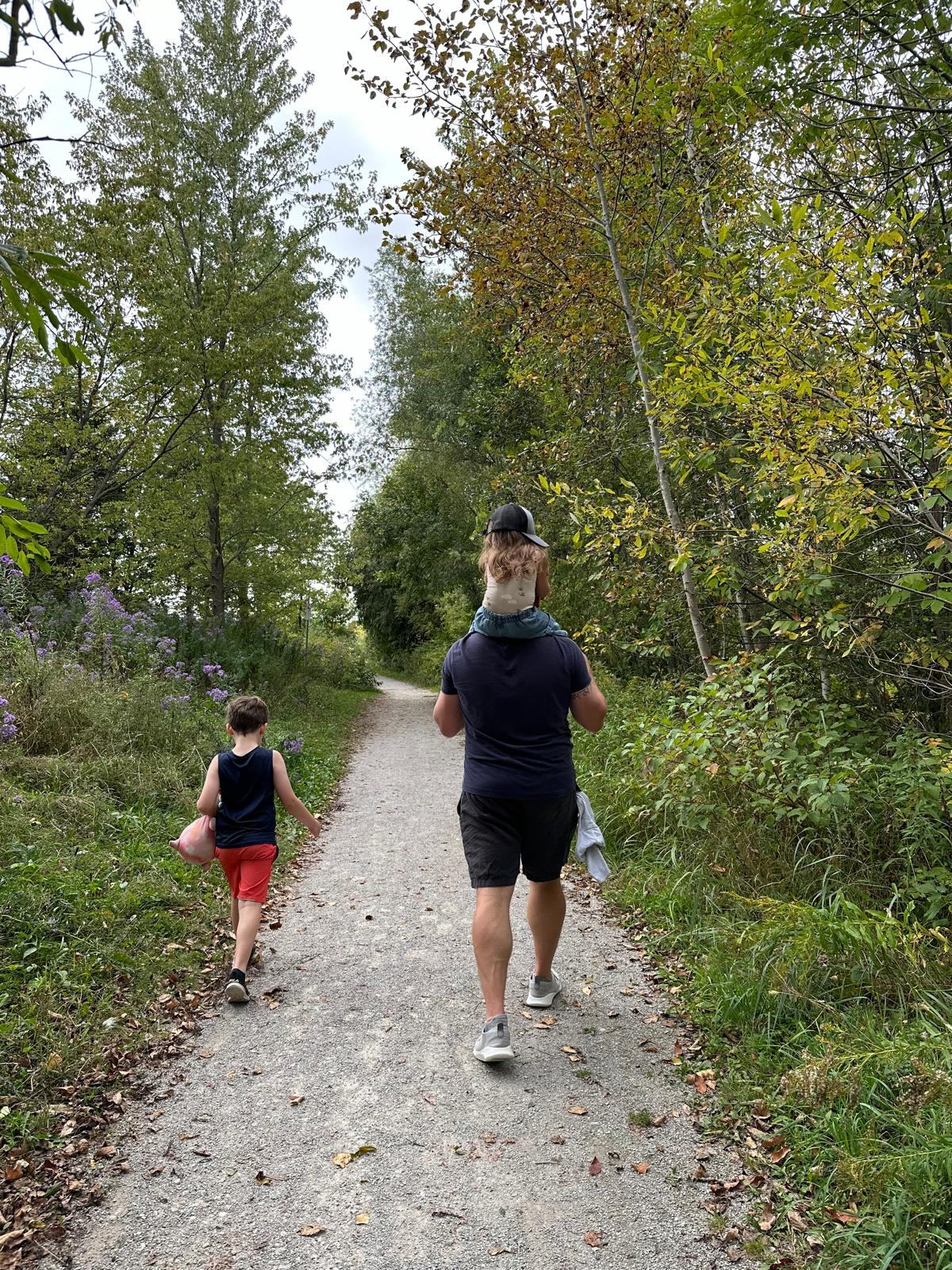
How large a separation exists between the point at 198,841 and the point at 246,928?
1.79ft

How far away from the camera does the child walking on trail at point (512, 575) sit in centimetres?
329

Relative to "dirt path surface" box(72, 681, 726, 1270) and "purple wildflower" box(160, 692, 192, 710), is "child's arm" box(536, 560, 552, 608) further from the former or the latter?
"purple wildflower" box(160, 692, 192, 710)

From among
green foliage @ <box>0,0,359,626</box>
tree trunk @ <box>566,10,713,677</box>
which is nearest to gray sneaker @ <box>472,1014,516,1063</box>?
tree trunk @ <box>566,10,713,677</box>

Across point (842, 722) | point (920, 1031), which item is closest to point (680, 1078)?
point (920, 1031)

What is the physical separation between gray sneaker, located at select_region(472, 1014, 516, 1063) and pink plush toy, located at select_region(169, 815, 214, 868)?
1870mm

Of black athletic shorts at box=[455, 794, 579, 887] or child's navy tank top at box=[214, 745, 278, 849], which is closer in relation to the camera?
black athletic shorts at box=[455, 794, 579, 887]

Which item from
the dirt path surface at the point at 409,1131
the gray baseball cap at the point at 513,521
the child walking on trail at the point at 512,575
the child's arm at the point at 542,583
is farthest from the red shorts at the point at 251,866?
the gray baseball cap at the point at 513,521

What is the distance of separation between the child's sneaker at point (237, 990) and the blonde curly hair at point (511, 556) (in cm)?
260

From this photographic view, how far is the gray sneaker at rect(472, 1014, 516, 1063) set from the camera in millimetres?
3369

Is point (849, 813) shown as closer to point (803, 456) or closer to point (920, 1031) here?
point (920, 1031)

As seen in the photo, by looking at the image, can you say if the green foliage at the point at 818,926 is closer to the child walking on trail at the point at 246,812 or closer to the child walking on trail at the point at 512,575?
the child walking on trail at the point at 512,575

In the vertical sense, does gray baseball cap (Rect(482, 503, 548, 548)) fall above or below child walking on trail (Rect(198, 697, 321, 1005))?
above

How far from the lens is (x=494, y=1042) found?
338 cm

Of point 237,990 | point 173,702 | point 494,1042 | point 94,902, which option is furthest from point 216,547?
point 494,1042
